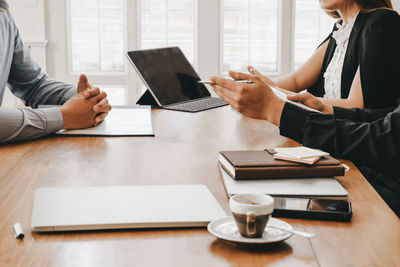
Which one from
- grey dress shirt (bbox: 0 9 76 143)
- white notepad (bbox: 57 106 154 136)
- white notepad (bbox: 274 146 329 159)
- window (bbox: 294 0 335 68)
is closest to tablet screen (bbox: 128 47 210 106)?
white notepad (bbox: 57 106 154 136)

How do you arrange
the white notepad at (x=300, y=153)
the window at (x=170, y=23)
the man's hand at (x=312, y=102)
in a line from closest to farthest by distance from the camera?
the white notepad at (x=300, y=153), the man's hand at (x=312, y=102), the window at (x=170, y=23)

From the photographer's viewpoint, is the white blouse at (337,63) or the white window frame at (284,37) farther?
the white window frame at (284,37)

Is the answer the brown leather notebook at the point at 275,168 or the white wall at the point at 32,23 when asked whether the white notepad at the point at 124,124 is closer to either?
the brown leather notebook at the point at 275,168

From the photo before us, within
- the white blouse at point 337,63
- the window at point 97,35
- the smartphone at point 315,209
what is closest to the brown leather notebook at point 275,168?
the smartphone at point 315,209

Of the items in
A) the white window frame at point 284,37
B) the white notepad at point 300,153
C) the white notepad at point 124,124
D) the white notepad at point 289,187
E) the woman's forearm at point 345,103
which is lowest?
the white notepad at point 289,187

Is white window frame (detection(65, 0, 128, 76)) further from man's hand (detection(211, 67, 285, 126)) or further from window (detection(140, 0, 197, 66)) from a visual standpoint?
man's hand (detection(211, 67, 285, 126))

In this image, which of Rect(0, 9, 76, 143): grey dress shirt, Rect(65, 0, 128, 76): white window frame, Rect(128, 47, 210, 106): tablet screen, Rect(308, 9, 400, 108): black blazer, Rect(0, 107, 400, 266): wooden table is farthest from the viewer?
Rect(65, 0, 128, 76): white window frame

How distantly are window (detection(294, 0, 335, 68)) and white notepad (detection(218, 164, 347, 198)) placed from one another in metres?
4.70

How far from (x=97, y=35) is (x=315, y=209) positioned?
201 inches

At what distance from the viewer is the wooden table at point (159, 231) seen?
26.4 inches

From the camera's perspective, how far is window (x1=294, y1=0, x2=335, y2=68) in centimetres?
550

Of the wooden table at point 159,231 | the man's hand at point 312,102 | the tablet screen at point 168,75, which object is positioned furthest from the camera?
the tablet screen at point 168,75

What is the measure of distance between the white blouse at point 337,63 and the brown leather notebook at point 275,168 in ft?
3.48

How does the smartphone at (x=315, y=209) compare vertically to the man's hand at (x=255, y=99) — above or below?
below
